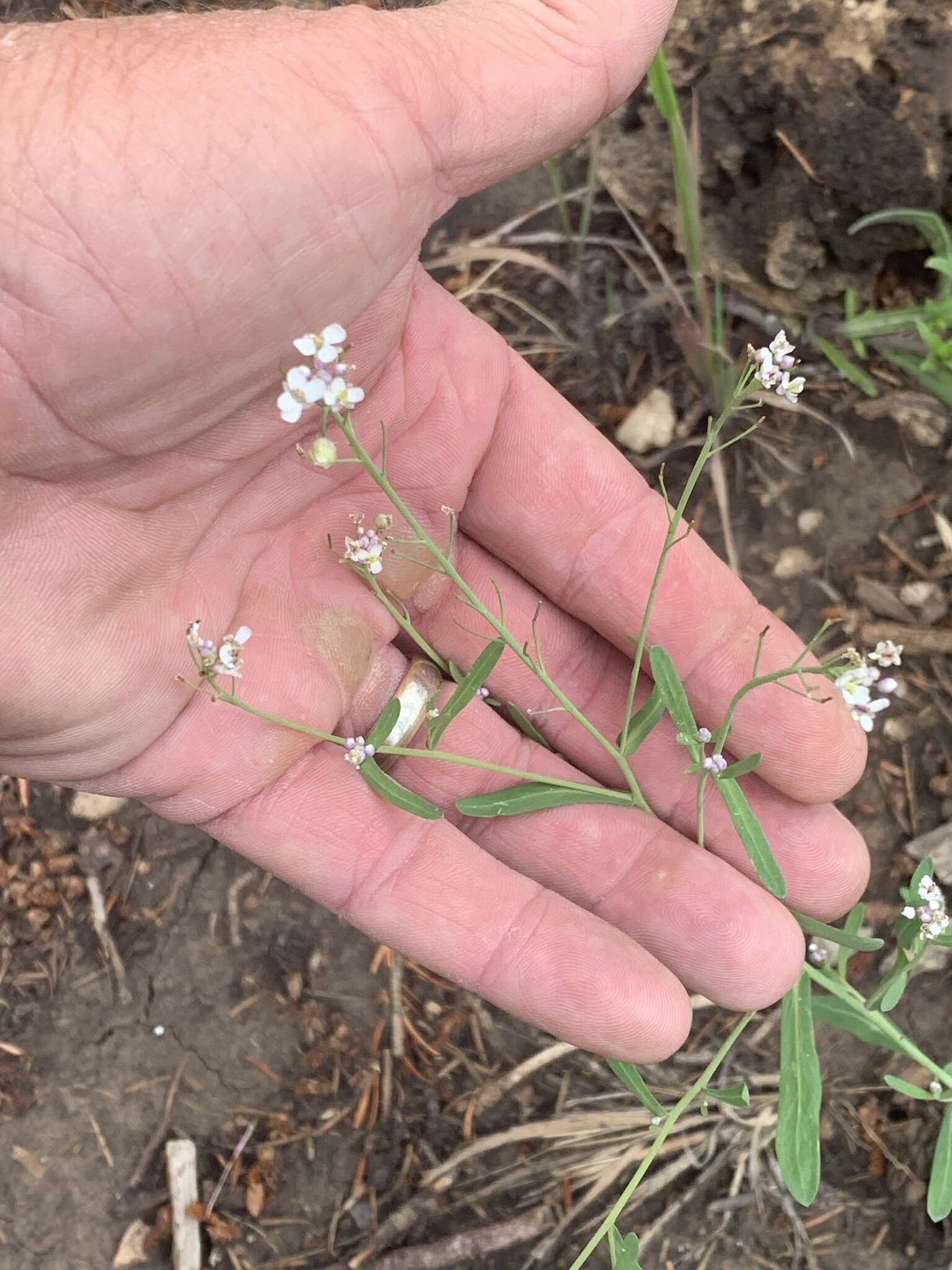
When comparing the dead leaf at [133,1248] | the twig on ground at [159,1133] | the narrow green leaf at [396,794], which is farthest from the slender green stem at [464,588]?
the dead leaf at [133,1248]

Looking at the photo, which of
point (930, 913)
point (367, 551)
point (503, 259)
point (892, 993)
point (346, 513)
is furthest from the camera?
point (503, 259)

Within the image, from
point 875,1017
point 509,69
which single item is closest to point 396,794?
point 875,1017

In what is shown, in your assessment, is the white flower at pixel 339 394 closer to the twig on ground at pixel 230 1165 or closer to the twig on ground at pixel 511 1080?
the twig on ground at pixel 511 1080

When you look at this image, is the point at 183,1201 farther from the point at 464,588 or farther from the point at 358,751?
the point at 464,588

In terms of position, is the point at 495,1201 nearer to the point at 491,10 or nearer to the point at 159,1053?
the point at 159,1053

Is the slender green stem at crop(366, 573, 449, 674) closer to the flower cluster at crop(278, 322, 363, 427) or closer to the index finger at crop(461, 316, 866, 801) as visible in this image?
the index finger at crop(461, 316, 866, 801)

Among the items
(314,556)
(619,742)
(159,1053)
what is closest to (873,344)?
(619,742)
